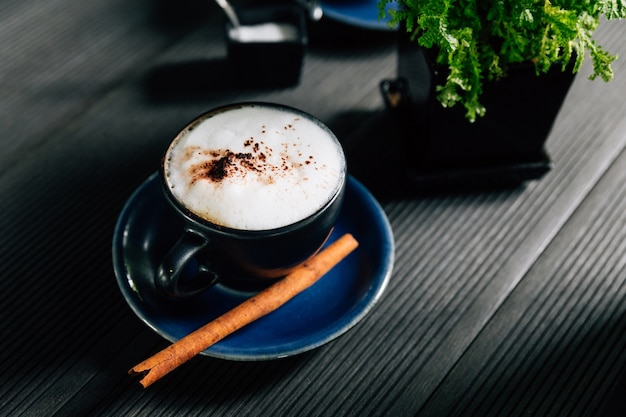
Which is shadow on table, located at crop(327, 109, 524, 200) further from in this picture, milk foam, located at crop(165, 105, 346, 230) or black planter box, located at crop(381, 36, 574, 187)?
milk foam, located at crop(165, 105, 346, 230)

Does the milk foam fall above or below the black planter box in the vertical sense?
above

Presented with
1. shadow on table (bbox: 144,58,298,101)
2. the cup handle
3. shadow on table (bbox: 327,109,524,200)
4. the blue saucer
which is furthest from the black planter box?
the cup handle

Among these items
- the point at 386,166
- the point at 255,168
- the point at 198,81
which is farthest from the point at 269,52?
the point at 255,168

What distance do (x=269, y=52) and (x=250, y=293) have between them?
0.42 metres

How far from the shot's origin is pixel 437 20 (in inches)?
26.4

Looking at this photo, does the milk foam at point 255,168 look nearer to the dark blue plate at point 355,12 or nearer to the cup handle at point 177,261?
the cup handle at point 177,261

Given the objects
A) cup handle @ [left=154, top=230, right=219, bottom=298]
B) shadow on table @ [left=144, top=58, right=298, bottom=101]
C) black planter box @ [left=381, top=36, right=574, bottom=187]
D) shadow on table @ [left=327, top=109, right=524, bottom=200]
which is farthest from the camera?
shadow on table @ [left=144, top=58, right=298, bottom=101]

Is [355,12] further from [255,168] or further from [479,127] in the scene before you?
[255,168]

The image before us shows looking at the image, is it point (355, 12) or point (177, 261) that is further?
point (355, 12)

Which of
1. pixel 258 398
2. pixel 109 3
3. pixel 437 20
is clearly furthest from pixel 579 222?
pixel 109 3

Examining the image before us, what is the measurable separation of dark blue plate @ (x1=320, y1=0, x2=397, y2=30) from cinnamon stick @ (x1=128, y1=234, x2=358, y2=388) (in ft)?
1.51

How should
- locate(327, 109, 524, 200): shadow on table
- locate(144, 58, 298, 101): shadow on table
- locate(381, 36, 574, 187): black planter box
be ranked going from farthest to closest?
1. locate(144, 58, 298, 101): shadow on table
2. locate(327, 109, 524, 200): shadow on table
3. locate(381, 36, 574, 187): black planter box

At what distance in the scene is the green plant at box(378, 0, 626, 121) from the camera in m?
0.67

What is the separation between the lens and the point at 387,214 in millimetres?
890
